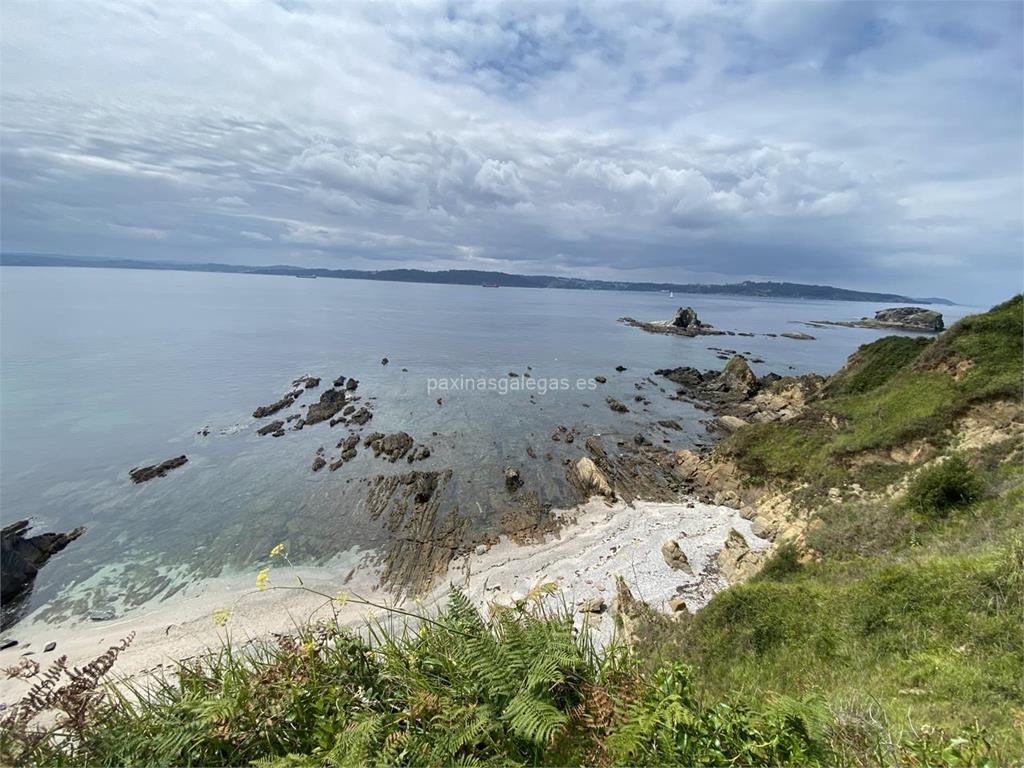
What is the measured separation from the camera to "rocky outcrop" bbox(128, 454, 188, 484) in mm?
29969

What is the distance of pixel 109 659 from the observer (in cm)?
Result: 453

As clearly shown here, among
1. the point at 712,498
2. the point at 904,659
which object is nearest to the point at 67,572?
the point at 904,659

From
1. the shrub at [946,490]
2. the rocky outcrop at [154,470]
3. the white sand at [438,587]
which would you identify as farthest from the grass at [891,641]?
the rocky outcrop at [154,470]

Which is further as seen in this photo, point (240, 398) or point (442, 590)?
point (240, 398)

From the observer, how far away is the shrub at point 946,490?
538 inches

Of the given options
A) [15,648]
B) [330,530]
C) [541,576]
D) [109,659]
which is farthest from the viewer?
[330,530]

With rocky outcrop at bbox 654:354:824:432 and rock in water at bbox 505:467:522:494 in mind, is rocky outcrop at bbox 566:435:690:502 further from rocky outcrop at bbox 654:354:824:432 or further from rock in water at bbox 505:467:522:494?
rocky outcrop at bbox 654:354:824:432

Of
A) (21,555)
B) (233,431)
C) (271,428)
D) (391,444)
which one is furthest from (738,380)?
(21,555)

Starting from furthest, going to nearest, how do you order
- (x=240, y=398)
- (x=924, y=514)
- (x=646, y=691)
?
(x=240, y=398)
(x=924, y=514)
(x=646, y=691)

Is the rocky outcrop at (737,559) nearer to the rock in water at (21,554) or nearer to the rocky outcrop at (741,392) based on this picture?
the rocky outcrop at (741,392)

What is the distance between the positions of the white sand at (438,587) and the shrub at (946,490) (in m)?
6.21

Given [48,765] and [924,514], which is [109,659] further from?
[924,514]

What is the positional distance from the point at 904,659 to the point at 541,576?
1320 centimetres

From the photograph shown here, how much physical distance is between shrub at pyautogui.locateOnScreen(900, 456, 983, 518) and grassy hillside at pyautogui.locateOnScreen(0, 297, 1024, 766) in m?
0.06
